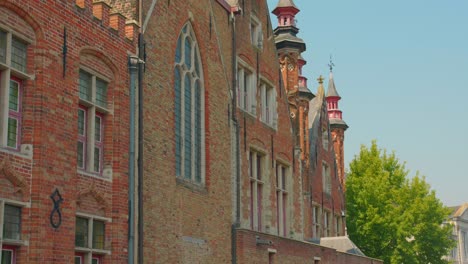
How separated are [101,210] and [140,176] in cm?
145

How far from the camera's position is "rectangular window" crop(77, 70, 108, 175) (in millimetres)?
13609

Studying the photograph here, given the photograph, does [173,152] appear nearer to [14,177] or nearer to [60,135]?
[60,135]

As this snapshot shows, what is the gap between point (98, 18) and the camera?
14.2 metres

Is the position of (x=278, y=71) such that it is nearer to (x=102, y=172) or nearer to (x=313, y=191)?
(x=313, y=191)

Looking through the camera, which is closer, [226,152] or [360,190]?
[226,152]

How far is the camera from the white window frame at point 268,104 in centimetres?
2438

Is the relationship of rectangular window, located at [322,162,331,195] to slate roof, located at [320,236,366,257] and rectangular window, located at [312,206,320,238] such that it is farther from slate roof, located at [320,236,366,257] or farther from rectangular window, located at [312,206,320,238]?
slate roof, located at [320,236,366,257]

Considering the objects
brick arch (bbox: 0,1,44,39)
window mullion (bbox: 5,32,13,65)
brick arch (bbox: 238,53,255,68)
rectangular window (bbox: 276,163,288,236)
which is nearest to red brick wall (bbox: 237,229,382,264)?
rectangular window (bbox: 276,163,288,236)

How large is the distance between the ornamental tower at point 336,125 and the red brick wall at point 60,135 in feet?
80.7

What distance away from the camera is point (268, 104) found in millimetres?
25188

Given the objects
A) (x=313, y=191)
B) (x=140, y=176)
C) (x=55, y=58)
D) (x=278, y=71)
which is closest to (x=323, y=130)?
(x=313, y=191)

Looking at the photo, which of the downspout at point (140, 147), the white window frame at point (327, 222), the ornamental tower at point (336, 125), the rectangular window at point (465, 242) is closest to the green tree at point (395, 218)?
the ornamental tower at point (336, 125)

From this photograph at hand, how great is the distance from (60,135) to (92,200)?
1.63 m

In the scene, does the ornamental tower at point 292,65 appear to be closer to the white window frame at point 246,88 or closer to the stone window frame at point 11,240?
the white window frame at point 246,88
